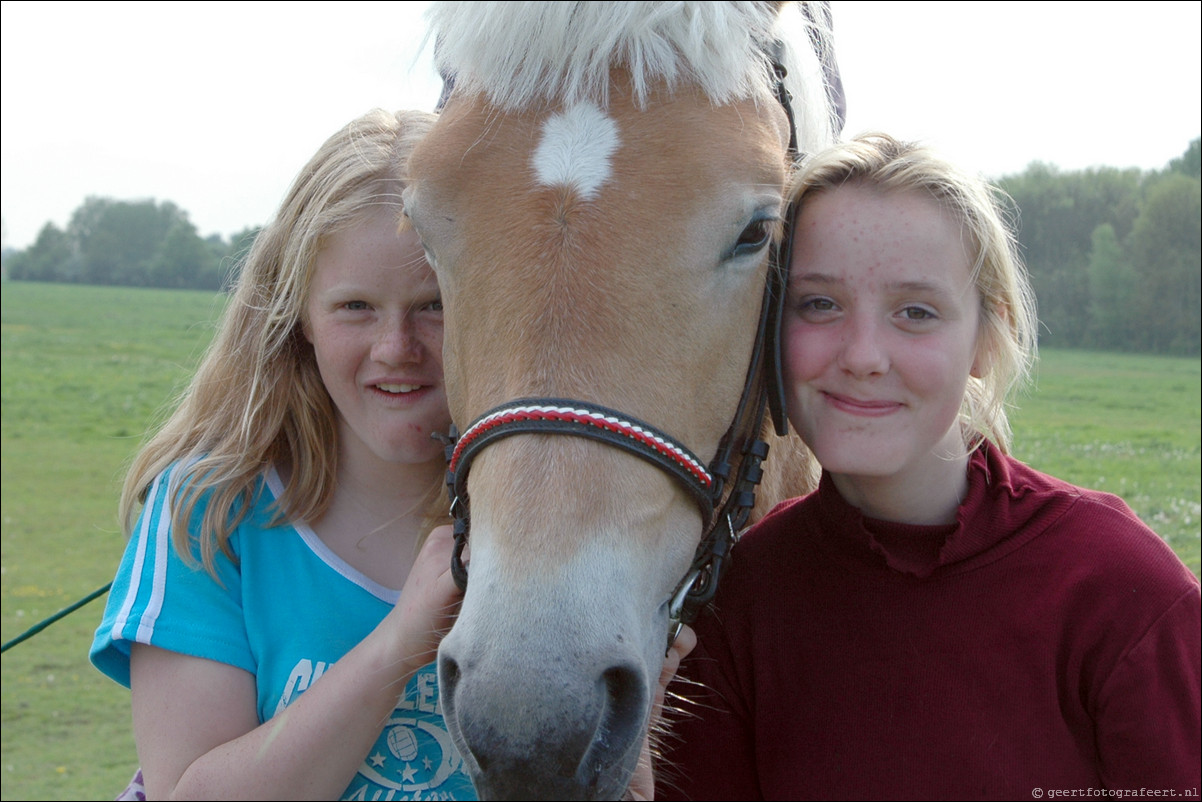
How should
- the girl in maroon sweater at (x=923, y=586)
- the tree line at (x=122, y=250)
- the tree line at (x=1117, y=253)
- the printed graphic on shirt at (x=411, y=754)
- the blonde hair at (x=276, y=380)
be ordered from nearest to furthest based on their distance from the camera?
the girl in maroon sweater at (x=923, y=586)
the printed graphic on shirt at (x=411, y=754)
the blonde hair at (x=276, y=380)
the tree line at (x=1117, y=253)
the tree line at (x=122, y=250)

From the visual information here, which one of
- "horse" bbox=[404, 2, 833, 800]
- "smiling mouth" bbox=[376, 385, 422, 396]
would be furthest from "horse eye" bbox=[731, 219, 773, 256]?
"smiling mouth" bbox=[376, 385, 422, 396]

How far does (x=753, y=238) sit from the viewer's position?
1.79 metres

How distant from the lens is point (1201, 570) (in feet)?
31.0

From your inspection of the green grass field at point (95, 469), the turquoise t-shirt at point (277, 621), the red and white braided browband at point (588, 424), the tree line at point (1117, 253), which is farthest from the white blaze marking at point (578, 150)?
the tree line at point (1117, 253)

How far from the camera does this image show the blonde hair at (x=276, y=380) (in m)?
2.11

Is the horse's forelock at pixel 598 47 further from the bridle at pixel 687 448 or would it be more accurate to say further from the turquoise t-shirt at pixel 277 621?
the turquoise t-shirt at pixel 277 621

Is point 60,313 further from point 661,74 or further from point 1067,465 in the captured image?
point 661,74

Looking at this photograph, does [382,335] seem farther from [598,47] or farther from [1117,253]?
[1117,253]

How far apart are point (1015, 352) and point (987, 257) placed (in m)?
0.22

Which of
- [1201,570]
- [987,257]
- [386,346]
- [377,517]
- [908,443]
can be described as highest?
[987,257]

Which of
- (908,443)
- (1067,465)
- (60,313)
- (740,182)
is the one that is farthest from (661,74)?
(60,313)

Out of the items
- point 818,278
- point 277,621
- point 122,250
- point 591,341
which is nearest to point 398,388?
point 277,621

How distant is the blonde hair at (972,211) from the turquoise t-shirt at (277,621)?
4.31 ft

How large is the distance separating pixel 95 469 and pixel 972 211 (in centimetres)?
1574
